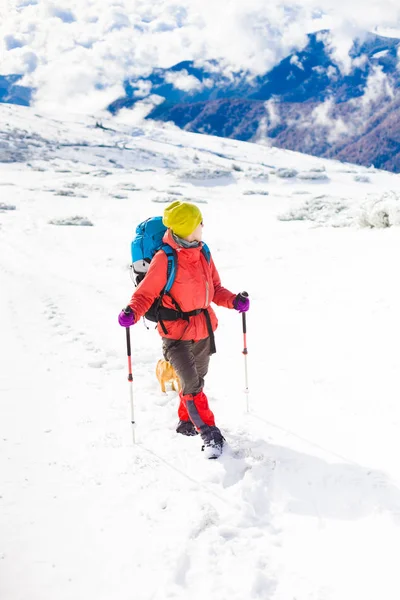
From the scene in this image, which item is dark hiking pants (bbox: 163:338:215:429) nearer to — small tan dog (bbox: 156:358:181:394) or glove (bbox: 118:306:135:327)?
glove (bbox: 118:306:135:327)

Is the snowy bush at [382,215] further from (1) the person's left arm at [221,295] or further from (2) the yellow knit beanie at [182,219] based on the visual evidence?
(2) the yellow knit beanie at [182,219]

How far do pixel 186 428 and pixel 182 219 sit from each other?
2585mm

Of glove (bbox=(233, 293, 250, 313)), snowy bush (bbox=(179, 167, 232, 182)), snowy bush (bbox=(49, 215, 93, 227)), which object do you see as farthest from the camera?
snowy bush (bbox=(179, 167, 232, 182))

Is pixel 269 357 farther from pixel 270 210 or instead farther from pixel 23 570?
pixel 270 210

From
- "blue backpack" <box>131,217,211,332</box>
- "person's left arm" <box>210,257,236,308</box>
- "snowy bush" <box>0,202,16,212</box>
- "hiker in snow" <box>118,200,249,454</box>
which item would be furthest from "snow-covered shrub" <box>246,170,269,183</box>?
"hiker in snow" <box>118,200,249,454</box>

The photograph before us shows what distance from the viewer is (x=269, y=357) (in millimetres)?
8188

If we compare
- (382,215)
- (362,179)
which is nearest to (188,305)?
(382,215)

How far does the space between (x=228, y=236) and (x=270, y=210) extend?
1082cm

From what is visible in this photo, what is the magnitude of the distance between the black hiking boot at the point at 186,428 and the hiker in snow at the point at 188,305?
16 millimetres

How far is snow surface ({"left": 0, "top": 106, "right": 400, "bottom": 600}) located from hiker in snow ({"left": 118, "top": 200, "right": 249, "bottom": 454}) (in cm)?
50

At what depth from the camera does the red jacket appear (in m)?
4.95

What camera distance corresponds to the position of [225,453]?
5164 mm

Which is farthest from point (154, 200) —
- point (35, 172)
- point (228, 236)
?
point (35, 172)

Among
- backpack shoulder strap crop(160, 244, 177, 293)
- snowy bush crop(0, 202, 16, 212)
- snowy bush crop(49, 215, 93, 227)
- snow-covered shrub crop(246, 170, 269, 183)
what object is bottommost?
backpack shoulder strap crop(160, 244, 177, 293)
